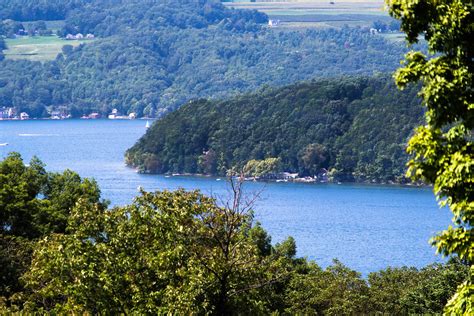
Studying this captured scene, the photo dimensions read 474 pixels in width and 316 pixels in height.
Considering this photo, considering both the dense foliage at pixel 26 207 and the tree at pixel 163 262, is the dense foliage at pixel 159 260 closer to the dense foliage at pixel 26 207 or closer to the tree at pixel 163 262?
the tree at pixel 163 262

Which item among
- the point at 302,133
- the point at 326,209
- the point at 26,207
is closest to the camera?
the point at 26,207

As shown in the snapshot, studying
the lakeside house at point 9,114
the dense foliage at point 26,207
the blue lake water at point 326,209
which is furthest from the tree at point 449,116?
the lakeside house at point 9,114

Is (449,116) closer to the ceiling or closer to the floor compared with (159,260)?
closer to the ceiling

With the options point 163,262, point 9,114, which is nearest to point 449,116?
point 163,262

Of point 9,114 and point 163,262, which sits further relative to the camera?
point 9,114

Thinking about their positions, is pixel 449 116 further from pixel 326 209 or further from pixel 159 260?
pixel 326 209

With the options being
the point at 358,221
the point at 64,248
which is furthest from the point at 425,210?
the point at 64,248

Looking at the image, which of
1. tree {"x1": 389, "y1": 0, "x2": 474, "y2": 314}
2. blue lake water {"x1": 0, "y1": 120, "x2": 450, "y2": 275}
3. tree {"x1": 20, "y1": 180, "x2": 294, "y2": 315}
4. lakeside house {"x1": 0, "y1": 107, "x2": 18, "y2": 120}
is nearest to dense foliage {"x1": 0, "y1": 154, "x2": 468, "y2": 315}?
tree {"x1": 20, "y1": 180, "x2": 294, "y2": 315}
